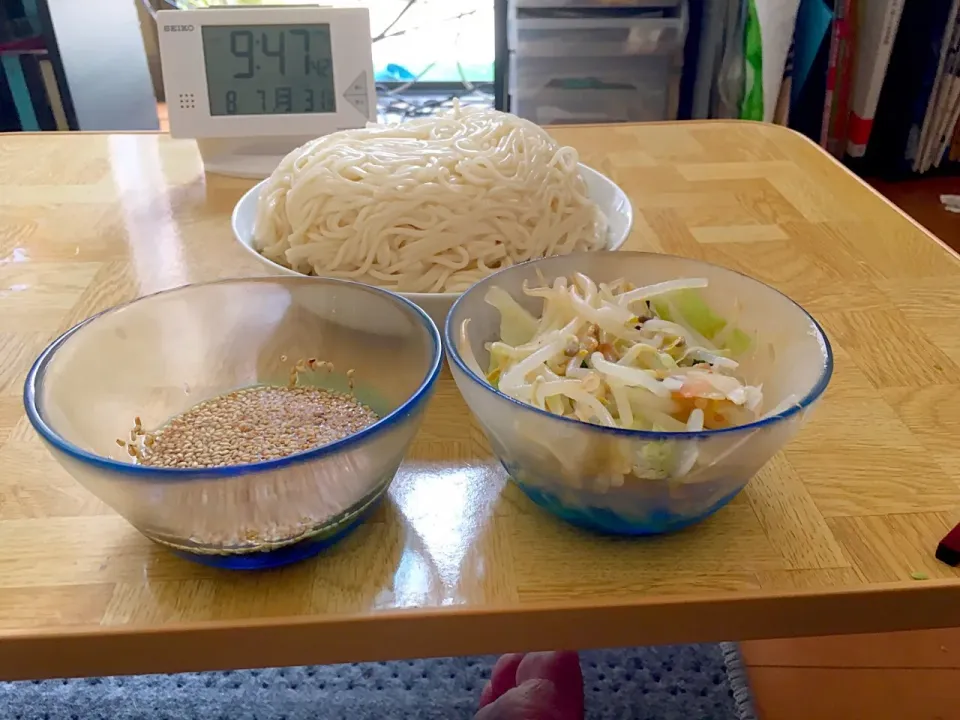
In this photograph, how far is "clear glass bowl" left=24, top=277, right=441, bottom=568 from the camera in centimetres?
42

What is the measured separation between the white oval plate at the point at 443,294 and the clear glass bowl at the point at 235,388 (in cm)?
5

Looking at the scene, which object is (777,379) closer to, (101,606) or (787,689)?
(101,606)

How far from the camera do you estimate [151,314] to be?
0.57 metres

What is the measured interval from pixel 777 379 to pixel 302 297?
13.1 inches

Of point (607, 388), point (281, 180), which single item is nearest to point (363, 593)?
point (607, 388)

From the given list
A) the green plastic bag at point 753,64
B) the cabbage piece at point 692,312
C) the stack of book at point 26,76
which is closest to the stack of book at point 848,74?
the green plastic bag at point 753,64

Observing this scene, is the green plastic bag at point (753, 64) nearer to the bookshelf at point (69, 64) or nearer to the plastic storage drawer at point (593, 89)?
the plastic storage drawer at point (593, 89)

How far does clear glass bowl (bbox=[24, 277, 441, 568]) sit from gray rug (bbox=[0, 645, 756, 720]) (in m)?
0.51

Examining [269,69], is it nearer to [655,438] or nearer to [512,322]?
[512,322]

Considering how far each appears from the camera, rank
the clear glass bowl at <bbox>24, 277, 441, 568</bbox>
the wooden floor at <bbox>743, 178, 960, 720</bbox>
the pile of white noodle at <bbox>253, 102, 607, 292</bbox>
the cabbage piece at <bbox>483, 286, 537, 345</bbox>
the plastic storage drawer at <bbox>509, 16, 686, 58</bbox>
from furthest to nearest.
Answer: the plastic storage drawer at <bbox>509, 16, 686, 58</bbox>
the wooden floor at <bbox>743, 178, 960, 720</bbox>
the pile of white noodle at <bbox>253, 102, 607, 292</bbox>
the cabbage piece at <bbox>483, 286, 537, 345</bbox>
the clear glass bowl at <bbox>24, 277, 441, 568</bbox>

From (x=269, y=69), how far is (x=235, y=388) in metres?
0.55

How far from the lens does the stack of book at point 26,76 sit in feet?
5.67

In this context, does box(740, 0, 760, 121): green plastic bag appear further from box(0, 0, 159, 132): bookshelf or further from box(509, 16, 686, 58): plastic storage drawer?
box(0, 0, 159, 132): bookshelf

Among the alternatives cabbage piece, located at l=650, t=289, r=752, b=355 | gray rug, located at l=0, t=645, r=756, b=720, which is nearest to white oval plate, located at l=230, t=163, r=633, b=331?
cabbage piece, located at l=650, t=289, r=752, b=355
